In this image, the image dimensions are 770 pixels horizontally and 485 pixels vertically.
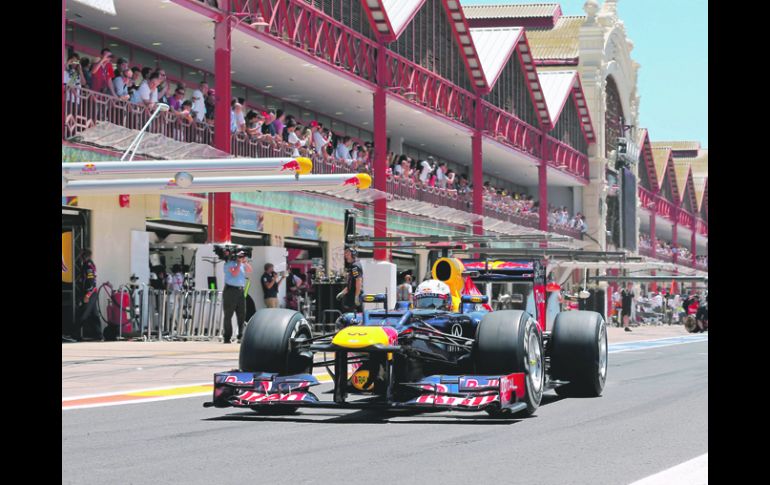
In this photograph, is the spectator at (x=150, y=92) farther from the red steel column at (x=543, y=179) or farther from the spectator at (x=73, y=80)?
the red steel column at (x=543, y=179)

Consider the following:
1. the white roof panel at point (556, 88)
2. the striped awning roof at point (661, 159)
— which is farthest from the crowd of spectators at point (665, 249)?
the white roof panel at point (556, 88)

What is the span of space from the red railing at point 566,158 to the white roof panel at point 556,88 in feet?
4.70

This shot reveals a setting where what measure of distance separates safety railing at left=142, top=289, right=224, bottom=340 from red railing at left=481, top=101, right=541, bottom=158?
23657 mm

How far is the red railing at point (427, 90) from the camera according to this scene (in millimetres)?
37312

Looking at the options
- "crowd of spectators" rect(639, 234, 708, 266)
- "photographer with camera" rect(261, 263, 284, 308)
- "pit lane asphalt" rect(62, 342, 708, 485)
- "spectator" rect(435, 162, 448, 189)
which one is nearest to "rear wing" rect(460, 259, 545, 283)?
"pit lane asphalt" rect(62, 342, 708, 485)

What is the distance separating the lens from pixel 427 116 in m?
40.8

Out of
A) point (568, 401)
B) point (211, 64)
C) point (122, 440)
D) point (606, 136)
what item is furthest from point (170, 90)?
point (606, 136)

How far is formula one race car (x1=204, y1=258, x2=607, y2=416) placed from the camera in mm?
10203

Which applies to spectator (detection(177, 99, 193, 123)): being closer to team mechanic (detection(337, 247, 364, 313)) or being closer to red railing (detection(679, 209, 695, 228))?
team mechanic (detection(337, 247, 364, 313))

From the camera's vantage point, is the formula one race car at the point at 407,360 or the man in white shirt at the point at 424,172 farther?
the man in white shirt at the point at 424,172

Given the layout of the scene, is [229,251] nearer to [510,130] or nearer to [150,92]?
[150,92]

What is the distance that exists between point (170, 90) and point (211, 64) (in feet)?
5.68
